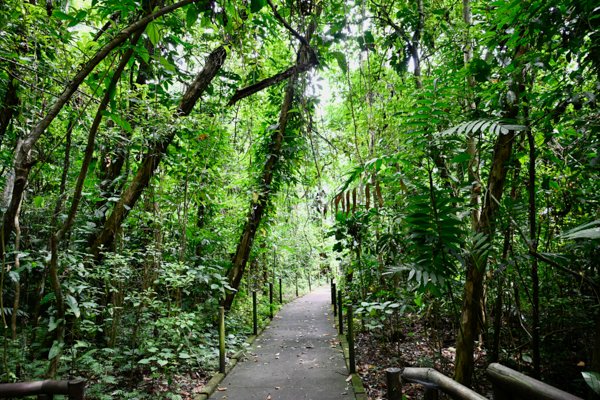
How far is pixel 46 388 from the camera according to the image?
2.11 metres

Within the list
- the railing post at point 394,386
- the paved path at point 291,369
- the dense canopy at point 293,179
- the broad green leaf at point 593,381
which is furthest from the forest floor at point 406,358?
the broad green leaf at point 593,381

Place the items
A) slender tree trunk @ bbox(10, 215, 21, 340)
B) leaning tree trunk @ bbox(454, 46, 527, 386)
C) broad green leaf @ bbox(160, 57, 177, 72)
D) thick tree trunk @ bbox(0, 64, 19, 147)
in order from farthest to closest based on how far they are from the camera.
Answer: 1. thick tree trunk @ bbox(0, 64, 19, 147)
2. slender tree trunk @ bbox(10, 215, 21, 340)
3. leaning tree trunk @ bbox(454, 46, 527, 386)
4. broad green leaf @ bbox(160, 57, 177, 72)

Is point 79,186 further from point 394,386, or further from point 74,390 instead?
point 394,386

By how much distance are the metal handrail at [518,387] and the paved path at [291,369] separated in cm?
254

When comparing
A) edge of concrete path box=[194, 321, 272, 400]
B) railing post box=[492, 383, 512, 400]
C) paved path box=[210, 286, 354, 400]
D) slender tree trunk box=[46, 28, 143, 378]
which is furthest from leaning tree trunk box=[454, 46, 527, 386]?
slender tree trunk box=[46, 28, 143, 378]

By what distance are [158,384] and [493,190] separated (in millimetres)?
4276

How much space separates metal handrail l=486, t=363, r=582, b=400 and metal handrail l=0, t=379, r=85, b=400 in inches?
98.6

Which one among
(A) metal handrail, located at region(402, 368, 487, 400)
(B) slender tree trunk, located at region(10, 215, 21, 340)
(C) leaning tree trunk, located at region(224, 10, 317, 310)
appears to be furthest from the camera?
(C) leaning tree trunk, located at region(224, 10, 317, 310)

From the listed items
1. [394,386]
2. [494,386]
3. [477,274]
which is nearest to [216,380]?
[394,386]

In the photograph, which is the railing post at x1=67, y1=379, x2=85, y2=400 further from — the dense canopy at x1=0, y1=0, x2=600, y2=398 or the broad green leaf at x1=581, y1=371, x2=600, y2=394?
the broad green leaf at x1=581, y1=371, x2=600, y2=394

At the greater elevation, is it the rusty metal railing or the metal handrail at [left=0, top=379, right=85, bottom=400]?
the rusty metal railing

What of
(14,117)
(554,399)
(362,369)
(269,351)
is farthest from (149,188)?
(554,399)

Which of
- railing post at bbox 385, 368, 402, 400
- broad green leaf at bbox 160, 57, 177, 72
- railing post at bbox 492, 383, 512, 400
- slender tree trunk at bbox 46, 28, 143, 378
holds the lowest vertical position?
railing post at bbox 385, 368, 402, 400

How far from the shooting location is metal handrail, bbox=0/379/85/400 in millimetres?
2037
